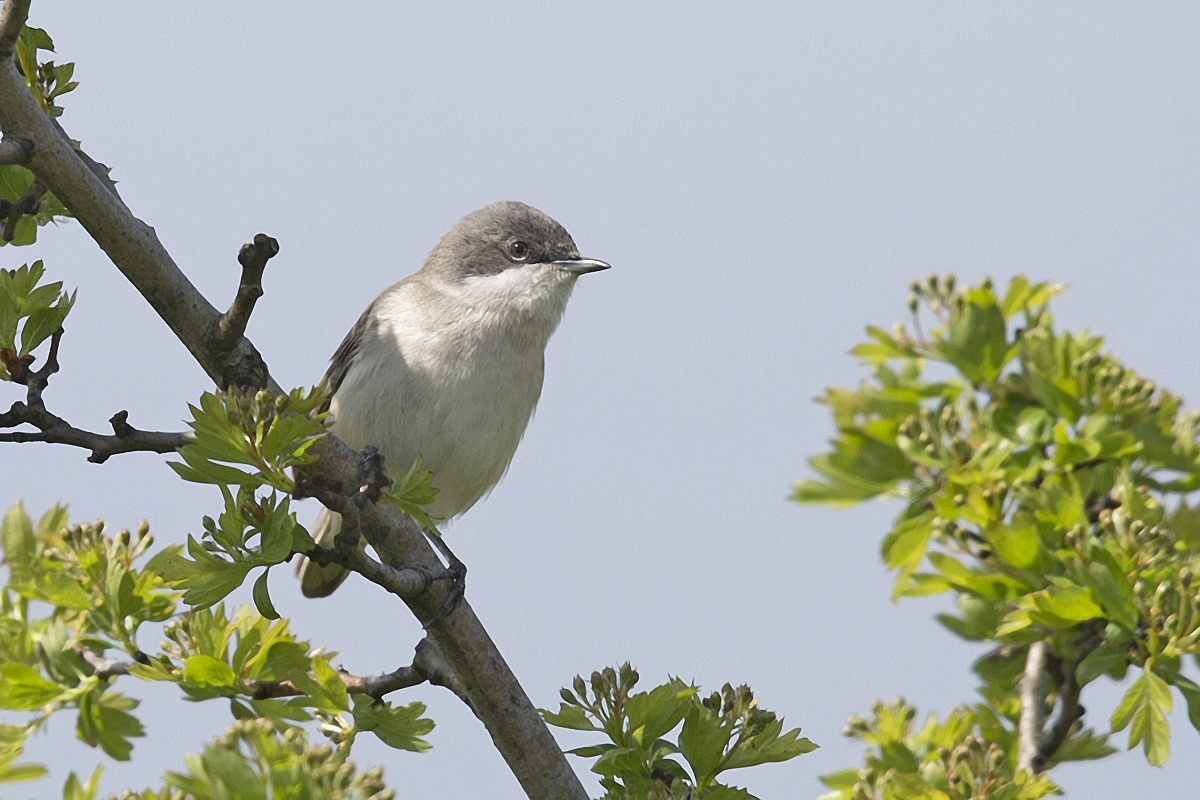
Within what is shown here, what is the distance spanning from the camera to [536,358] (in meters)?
5.90

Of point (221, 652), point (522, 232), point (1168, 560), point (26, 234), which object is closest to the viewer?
point (1168, 560)

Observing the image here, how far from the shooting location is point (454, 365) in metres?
5.50

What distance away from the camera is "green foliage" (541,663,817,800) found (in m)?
2.97

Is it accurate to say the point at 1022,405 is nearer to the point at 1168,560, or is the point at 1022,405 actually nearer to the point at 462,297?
the point at 1168,560

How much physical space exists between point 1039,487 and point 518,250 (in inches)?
180

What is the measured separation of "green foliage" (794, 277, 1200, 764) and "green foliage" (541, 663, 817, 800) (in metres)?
0.81

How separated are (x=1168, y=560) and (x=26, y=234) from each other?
3139mm

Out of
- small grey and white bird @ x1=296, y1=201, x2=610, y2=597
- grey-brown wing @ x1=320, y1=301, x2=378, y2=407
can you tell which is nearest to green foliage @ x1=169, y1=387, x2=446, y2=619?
small grey and white bird @ x1=296, y1=201, x2=610, y2=597

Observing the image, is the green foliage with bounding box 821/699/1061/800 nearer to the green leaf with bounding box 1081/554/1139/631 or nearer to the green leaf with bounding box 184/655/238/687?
the green leaf with bounding box 1081/554/1139/631

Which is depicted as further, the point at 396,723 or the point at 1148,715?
the point at 396,723

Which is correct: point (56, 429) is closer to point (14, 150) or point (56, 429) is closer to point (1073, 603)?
point (14, 150)

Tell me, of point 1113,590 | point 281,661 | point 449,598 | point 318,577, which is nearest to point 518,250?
→ point 318,577

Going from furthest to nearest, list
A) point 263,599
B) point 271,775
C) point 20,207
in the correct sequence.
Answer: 1. point 20,207
2. point 263,599
3. point 271,775

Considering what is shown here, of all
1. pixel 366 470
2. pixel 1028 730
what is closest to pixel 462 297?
pixel 366 470
